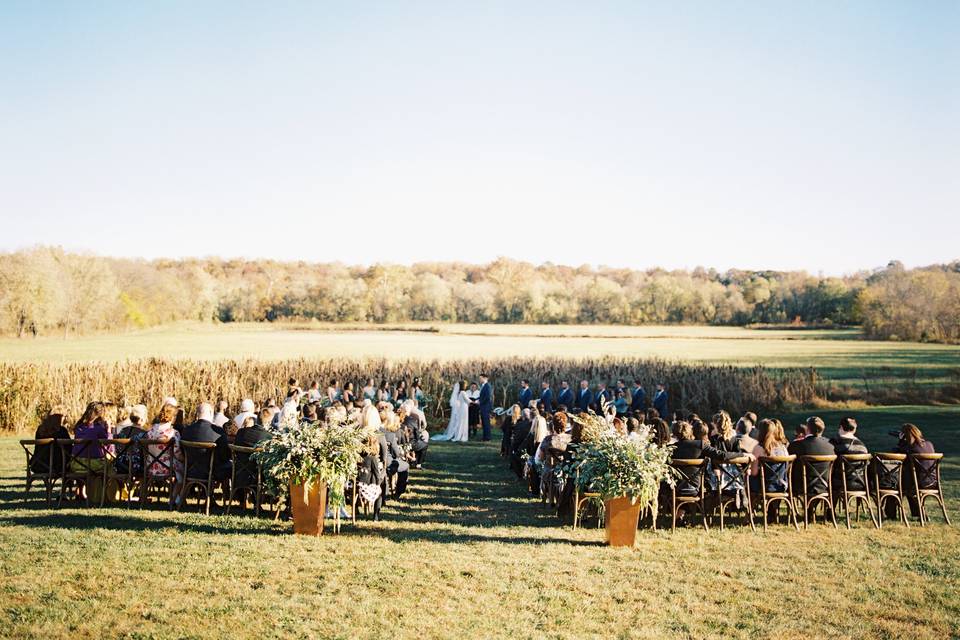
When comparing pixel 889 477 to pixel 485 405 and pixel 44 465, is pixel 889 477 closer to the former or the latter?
pixel 44 465

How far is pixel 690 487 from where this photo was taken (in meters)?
9.99

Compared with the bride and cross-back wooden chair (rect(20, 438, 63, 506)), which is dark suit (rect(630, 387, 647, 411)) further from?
cross-back wooden chair (rect(20, 438, 63, 506))

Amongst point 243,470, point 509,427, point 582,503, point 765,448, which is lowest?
point 582,503

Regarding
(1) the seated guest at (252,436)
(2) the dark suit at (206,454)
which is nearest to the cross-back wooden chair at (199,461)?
(2) the dark suit at (206,454)

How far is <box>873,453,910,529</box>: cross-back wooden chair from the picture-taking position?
34.0 ft

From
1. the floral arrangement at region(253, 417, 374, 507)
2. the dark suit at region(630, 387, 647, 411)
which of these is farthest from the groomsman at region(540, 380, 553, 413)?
the floral arrangement at region(253, 417, 374, 507)

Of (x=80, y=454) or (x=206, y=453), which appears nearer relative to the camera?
(x=206, y=453)

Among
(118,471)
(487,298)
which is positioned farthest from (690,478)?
(487,298)

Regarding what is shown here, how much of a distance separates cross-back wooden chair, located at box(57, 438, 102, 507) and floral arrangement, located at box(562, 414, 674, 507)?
23.2 feet

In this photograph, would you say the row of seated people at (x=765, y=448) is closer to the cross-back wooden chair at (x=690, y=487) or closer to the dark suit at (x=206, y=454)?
the cross-back wooden chair at (x=690, y=487)

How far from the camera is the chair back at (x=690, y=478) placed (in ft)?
32.3

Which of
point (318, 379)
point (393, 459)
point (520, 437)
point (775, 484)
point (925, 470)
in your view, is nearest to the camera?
point (775, 484)

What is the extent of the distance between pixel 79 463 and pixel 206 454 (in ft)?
6.21

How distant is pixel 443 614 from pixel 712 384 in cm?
2358
